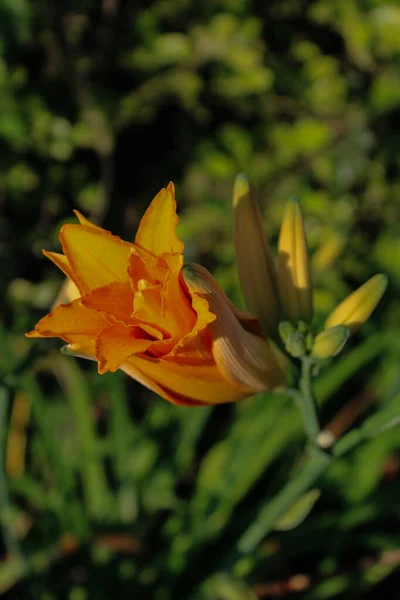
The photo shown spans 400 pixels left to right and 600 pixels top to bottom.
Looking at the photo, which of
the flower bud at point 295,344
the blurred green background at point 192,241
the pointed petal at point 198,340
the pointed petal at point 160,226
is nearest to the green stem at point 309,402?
the flower bud at point 295,344

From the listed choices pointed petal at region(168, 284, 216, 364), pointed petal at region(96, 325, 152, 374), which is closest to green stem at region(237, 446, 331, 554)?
pointed petal at region(168, 284, 216, 364)

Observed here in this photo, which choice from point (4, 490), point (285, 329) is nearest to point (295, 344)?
point (285, 329)

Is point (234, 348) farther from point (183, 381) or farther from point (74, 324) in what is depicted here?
point (74, 324)

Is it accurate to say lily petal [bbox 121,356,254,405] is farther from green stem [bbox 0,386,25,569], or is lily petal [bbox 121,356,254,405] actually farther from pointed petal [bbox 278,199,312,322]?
green stem [bbox 0,386,25,569]

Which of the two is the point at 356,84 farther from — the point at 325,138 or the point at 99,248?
the point at 99,248

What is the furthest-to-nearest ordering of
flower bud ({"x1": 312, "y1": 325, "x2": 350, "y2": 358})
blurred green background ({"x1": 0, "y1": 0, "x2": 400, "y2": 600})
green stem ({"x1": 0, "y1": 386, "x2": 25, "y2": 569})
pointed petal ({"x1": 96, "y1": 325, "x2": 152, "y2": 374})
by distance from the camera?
blurred green background ({"x1": 0, "y1": 0, "x2": 400, "y2": 600}), green stem ({"x1": 0, "y1": 386, "x2": 25, "y2": 569}), flower bud ({"x1": 312, "y1": 325, "x2": 350, "y2": 358}), pointed petal ({"x1": 96, "y1": 325, "x2": 152, "y2": 374})

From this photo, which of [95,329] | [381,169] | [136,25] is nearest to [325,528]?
[95,329]
